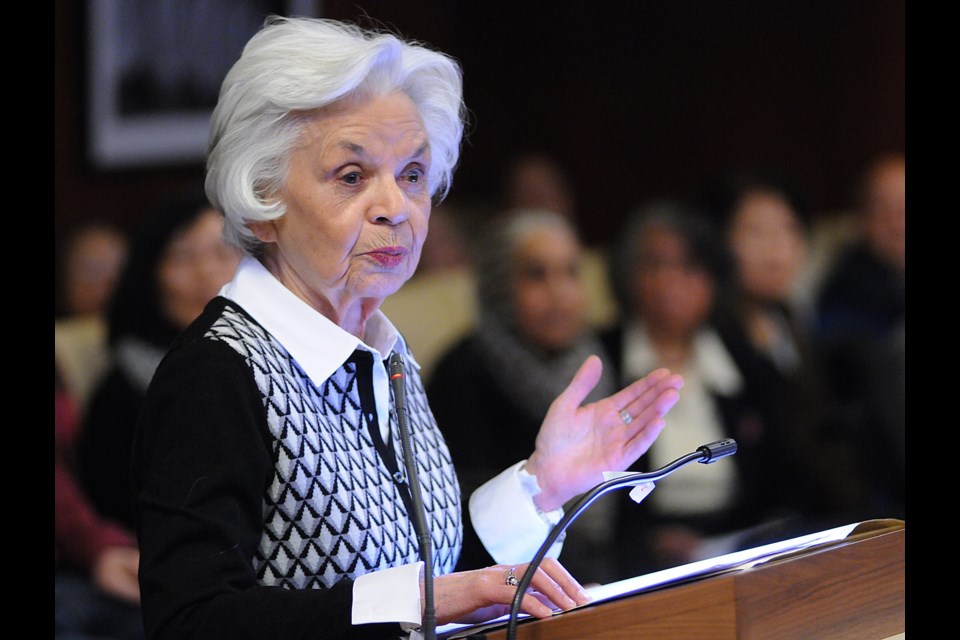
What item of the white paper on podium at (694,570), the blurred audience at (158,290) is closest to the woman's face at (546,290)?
the blurred audience at (158,290)

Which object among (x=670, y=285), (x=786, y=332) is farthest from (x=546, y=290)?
(x=786, y=332)

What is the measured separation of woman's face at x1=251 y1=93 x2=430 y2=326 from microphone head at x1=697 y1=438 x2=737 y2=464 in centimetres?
47

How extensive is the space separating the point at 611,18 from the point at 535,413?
12.6 ft

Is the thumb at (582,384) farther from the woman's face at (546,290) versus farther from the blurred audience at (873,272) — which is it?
the blurred audience at (873,272)

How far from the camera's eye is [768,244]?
459cm

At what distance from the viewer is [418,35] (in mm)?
5562

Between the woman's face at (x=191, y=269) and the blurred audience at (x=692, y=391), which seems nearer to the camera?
the woman's face at (x=191, y=269)

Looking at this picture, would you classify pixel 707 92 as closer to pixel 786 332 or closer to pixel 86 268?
pixel 786 332

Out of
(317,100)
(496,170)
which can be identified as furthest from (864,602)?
(496,170)

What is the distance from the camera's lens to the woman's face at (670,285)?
13.0 feet

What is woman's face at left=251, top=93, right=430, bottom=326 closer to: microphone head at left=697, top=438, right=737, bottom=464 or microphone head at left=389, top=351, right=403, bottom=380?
microphone head at left=389, top=351, right=403, bottom=380

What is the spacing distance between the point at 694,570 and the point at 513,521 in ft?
1.42

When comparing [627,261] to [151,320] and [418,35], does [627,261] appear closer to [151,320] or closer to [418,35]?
[151,320]

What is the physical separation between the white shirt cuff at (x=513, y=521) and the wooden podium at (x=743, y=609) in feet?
1.40
